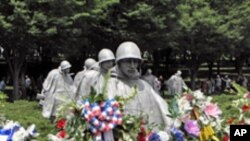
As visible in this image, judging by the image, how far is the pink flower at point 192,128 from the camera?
19.1 ft

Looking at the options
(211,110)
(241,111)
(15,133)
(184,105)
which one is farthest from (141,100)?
(15,133)

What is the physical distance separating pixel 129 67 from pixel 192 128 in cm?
102

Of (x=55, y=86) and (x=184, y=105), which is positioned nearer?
(x=184, y=105)

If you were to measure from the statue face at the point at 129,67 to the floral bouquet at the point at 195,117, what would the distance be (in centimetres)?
57

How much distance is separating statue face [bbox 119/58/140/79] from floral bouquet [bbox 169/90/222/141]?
57 cm

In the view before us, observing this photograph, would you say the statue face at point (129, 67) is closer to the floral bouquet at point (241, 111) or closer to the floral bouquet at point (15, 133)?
the floral bouquet at point (241, 111)

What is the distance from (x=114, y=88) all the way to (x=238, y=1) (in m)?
33.2

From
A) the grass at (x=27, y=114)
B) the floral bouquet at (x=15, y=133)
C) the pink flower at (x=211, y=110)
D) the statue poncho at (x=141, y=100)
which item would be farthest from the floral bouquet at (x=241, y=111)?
the grass at (x=27, y=114)

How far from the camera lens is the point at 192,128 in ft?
19.1

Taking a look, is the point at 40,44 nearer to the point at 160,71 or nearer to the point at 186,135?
the point at 160,71

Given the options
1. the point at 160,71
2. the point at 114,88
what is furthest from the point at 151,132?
the point at 160,71

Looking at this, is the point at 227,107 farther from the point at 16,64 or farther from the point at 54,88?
the point at 16,64

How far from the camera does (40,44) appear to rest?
2822 centimetres

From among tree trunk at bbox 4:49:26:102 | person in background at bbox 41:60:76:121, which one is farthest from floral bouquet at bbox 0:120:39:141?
tree trunk at bbox 4:49:26:102
